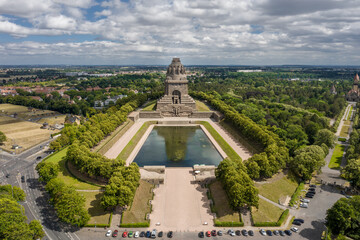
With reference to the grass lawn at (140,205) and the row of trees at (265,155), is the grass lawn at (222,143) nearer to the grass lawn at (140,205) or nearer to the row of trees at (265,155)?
the row of trees at (265,155)

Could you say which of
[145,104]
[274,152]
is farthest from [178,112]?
[274,152]

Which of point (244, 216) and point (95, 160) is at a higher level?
point (95, 160)

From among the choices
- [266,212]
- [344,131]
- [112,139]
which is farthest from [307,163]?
[344,131]

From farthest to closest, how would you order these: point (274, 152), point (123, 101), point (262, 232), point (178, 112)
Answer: point (123, 101) → point (178, 112) → point (274, 152) → point (262, 232)

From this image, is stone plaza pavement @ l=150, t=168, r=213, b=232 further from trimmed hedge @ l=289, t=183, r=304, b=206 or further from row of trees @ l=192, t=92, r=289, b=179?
trimmed hedge @ l=289, t=183, r=304, b=206

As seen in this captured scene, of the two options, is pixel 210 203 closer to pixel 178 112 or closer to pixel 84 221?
pixel 84 221

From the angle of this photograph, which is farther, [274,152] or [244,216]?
[274,152]

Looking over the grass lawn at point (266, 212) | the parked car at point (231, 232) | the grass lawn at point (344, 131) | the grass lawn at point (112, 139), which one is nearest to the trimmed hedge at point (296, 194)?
the grass lawn at point (266, 212)
